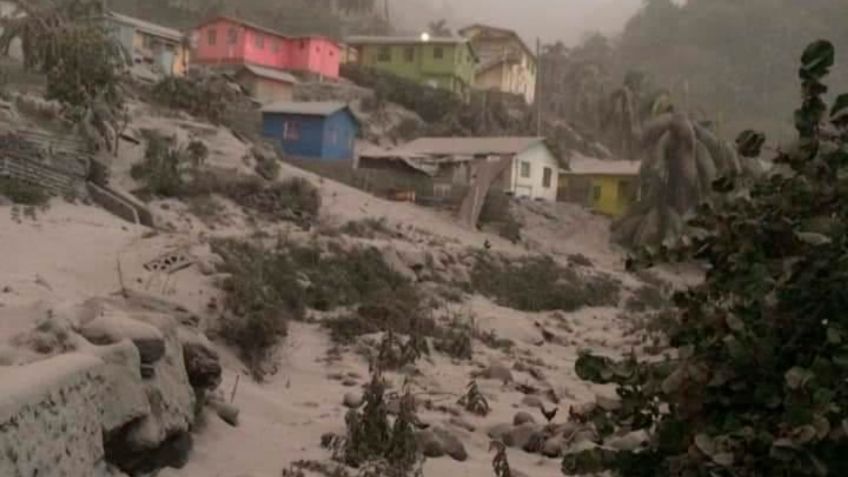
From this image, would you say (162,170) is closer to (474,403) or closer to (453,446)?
(474,403)

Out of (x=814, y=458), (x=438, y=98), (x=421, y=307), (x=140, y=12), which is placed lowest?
(x=421, y=307)

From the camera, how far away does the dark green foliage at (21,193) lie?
611 inches

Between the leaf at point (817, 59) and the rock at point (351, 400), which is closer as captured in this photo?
the leaf at point (817, 59)

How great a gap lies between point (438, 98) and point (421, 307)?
34441mm

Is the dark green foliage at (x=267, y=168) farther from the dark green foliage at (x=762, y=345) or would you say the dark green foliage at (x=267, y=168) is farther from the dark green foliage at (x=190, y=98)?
the dark green foliage at (x=762, y=345)

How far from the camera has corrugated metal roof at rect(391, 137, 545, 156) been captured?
122ft

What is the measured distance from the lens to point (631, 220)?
3400cm

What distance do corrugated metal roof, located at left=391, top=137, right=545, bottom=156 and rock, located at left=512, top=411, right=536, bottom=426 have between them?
2806cm

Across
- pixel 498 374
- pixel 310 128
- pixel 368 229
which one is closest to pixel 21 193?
pixel 498 374

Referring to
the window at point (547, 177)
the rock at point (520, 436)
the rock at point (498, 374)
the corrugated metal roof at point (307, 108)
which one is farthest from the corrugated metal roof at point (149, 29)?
the rock at point (520, 436)

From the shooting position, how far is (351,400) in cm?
902

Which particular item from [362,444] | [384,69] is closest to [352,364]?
[362,444]

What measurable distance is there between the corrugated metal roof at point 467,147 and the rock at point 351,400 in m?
28.2

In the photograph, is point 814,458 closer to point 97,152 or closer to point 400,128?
point 97,152
